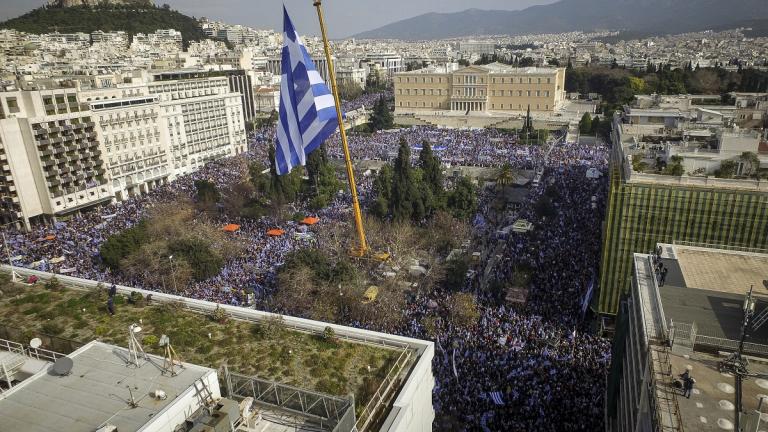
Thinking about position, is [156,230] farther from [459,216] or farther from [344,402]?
[344,402]

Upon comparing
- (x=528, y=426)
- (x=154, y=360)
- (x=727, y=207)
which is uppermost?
(x=154, y=360)

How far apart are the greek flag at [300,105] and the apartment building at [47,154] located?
27.7 metres

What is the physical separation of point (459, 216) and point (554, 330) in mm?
12471

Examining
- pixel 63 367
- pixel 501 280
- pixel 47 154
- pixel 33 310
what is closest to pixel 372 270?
pixel 501 280

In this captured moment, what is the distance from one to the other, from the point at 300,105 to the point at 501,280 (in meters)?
12.8

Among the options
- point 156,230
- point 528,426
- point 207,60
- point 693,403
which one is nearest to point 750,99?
point 528,426

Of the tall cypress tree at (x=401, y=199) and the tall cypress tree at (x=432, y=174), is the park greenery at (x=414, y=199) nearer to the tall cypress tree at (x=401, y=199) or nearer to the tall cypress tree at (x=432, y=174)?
the tall cypress tree at (x=401, y=199)

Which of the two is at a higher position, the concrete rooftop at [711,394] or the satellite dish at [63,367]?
the satellite dish at [63,367]

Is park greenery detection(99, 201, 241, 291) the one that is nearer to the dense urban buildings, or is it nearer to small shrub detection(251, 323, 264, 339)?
the dense urban buildings

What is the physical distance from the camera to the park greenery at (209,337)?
10.0 meters

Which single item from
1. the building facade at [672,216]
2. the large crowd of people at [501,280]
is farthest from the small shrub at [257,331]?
the building facade at [672,216]

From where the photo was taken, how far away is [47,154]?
36.1 meters

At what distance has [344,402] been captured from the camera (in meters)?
8.29

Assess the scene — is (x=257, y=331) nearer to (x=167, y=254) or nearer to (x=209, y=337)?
(x=209, y=337)
